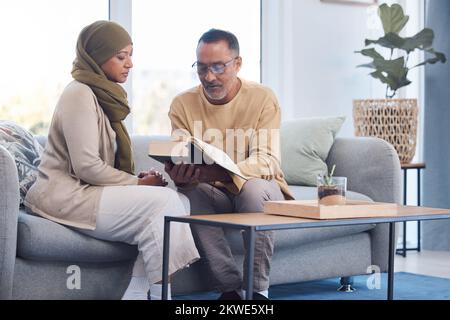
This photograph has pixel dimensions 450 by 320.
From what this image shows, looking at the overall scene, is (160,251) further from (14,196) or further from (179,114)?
(179,114)

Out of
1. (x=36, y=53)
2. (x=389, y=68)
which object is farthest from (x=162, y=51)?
(x=389, y=68)

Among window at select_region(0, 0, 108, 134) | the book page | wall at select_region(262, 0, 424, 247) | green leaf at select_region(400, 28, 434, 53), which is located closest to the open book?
the book page

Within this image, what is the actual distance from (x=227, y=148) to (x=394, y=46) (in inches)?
79.6

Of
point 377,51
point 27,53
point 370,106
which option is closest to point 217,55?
point 27,53

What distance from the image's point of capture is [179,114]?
320 cm

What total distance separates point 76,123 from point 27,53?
149 cm

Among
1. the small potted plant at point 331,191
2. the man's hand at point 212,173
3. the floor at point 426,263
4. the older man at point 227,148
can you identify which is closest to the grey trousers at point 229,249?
the older man at point 227,148

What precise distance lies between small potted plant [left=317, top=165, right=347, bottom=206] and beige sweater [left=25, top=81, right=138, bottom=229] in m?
0.72

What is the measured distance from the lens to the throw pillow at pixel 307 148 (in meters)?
3.89

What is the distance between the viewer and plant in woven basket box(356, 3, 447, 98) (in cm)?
475

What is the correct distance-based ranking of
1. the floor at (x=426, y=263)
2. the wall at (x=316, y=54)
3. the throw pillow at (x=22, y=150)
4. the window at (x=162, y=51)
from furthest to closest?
the wall at (x=316, y=54) → the window at (x=162, y=51) → the floor at (x=426, y=263) → the throw pillow at (x=22, y=150)

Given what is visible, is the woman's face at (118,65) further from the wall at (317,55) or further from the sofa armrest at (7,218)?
the wall at (317,55)

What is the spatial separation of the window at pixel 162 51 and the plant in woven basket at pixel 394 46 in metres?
0.92

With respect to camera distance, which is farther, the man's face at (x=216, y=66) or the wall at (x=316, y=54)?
the wall at (x=316, y=54)
